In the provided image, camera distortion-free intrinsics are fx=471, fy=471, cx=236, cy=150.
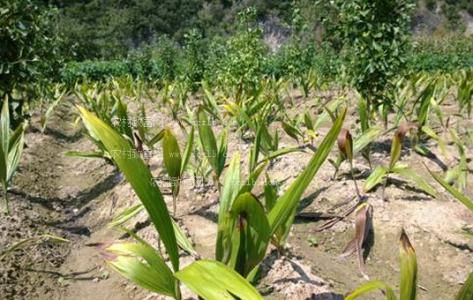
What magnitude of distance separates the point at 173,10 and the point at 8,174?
6588 centimetres

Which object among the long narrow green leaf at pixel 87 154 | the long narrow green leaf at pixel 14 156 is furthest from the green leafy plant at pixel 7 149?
the long narrow green leaf at pixel 87 154

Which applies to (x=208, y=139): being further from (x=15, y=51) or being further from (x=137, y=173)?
(x=15, y=51)

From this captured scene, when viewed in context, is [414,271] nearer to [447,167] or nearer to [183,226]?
[183,226]

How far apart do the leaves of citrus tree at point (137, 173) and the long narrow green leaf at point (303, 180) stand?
31 cm

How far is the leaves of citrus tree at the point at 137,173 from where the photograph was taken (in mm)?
1271

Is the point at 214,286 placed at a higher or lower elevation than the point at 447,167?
higher

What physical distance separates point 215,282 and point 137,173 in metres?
0.37

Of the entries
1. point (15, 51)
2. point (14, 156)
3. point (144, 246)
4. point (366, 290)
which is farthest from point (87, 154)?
point (366, 290)

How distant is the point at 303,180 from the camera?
1.27 m

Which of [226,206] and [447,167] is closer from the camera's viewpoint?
[226,206]

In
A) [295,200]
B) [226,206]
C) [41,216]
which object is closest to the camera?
[295,200]

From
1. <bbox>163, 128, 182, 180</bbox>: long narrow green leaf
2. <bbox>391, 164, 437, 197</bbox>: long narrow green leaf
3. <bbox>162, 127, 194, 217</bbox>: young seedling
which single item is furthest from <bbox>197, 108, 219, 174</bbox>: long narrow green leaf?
<bbox>391, 164, 437, 197</bbox>: long narrow green leaf

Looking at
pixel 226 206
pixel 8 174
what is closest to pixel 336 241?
pixel 226 206

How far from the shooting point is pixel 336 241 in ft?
7.97
